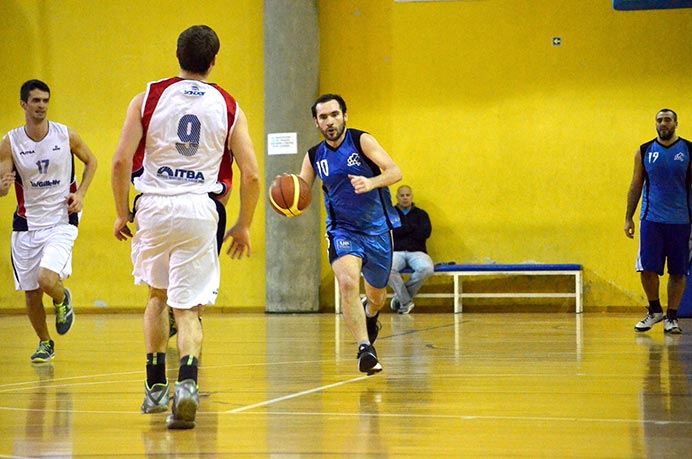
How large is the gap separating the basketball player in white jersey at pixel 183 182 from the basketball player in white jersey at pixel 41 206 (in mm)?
3177

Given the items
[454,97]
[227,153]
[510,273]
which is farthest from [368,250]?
[454,97]

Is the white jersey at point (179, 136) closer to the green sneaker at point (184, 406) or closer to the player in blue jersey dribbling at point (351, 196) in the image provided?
the green sneaker at point (184, 406)

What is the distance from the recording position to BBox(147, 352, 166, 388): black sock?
4449 millimetres

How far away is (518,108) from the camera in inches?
507

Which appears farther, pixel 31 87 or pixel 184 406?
pixel 31 87

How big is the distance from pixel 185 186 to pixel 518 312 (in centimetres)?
897

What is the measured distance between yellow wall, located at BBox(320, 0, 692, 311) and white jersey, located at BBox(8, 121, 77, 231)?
6.25 m

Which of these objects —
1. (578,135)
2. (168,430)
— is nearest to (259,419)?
(168,430)

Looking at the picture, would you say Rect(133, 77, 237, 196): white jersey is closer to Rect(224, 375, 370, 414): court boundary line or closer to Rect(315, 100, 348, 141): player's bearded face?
Rect(224, 375, 370, 414): court boundary line

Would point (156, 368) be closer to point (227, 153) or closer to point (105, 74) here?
point (227, 153)

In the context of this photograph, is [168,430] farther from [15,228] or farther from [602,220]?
[602,220]

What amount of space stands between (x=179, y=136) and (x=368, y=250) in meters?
2.35

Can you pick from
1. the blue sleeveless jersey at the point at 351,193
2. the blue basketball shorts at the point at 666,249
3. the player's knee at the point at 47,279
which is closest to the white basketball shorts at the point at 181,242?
the blue sleeveless jersey at the point at 351,193

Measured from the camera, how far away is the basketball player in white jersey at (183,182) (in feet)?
13.7
